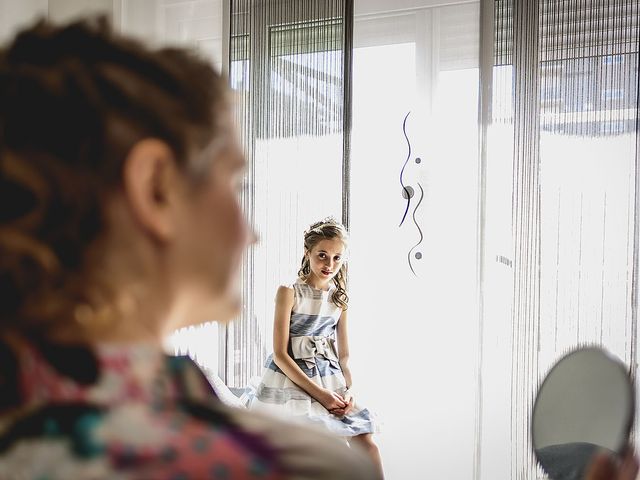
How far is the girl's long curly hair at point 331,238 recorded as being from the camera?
2918 mm

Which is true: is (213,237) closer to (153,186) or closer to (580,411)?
(153,186)

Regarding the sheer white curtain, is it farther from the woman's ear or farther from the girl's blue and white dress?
the woman's ear

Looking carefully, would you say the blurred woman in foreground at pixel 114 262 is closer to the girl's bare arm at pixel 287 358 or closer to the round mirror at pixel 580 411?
the round mirror at pixel 580 411

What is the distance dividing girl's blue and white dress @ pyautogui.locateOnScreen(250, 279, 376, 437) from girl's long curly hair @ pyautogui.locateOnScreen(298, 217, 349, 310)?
36mm

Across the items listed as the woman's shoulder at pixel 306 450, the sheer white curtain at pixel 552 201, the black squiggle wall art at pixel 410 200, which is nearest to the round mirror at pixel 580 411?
the woman's shoulder at pixel 306 450

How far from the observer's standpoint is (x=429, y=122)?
315 cm

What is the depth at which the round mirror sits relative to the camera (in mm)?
704

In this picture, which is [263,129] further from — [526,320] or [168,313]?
[168,313]

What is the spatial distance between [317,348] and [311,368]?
3.8 inches

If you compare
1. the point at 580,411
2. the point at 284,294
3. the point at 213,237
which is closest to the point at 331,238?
the point at 284,294

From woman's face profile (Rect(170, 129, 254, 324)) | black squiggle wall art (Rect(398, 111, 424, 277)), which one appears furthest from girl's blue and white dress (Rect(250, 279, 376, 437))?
woman's face profile (Rect(170, 129, 254, 324))

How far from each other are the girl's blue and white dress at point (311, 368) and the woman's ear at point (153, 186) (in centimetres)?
249

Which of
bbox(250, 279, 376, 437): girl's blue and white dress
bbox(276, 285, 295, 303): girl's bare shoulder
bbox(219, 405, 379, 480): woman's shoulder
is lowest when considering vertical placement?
bbox(250, 279, 376, 437): girl's blue and white dress

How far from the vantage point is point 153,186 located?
0.30m
